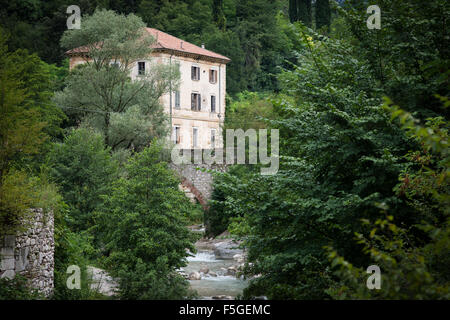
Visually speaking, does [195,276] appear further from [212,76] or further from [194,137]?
[212,76]

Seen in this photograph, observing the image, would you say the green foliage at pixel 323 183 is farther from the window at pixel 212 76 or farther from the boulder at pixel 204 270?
the window at pixel 212 76

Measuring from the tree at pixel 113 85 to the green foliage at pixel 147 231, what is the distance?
994cm

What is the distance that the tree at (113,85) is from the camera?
24.5 metres

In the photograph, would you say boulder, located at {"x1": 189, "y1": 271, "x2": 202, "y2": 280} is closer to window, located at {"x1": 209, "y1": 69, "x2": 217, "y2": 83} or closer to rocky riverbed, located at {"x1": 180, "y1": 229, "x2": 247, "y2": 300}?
rocky riverbed, located at {"x1": 180, "y1": 229, "x2": 247, "y2": 300}

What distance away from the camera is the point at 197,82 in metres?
42.1

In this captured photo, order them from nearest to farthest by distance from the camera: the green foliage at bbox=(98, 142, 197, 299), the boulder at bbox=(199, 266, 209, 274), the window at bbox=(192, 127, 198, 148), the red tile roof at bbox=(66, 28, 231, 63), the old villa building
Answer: the green foliage at bbox=(98, 142, 197, 299) → the boulder at bbox=(199, 266, 209, 274) → the red tile roof at bbox=(66, 28, 231, 63) → the old villa building → the window at bbox=(192, 127, 198, 148)

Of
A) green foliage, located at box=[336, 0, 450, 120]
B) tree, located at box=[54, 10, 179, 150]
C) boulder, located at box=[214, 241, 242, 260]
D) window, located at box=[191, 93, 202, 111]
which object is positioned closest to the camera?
green foliage, located at box=[336, 0, 450, 120]

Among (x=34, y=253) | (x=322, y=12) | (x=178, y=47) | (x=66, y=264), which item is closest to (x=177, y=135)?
(x=178, y=47)

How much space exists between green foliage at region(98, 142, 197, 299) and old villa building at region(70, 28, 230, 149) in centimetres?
2414

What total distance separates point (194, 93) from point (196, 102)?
0.70 metres

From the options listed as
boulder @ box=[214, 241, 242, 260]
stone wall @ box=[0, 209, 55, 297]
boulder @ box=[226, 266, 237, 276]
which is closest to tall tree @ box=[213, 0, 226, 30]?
boulder @ box=[214, 241, 242, 260]

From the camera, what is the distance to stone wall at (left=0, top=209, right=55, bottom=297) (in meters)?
9.53

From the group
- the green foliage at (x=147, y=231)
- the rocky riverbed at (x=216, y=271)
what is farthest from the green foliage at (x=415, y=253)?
the rocky riverbed at (x=216, y=271)
